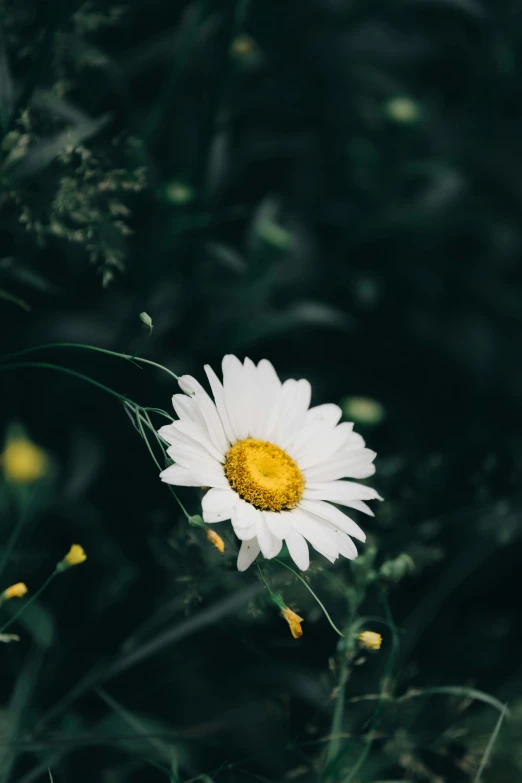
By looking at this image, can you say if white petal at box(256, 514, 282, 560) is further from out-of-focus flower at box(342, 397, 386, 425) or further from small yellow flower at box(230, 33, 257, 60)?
small yellow flower at box(230, 33, 257, 60)

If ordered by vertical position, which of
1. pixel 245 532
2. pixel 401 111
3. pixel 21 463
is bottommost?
pixel 21 463

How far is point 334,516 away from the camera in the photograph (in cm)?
71

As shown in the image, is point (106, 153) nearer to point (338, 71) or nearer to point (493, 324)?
point (338, 71)

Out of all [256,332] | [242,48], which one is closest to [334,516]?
[256,332]

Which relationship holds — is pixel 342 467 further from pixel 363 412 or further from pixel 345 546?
pixel 363 412

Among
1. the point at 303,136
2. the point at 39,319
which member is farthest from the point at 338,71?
the point at 39,319

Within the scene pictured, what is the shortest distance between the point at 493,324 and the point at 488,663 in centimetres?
68

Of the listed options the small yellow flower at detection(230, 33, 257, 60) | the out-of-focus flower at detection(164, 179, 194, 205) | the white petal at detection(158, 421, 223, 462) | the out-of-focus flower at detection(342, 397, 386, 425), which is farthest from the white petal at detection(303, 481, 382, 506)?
the small yellow flower at detection(230, 33, 257, 60)

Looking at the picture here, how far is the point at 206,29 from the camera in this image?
4.06ft

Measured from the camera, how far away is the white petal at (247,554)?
637mm

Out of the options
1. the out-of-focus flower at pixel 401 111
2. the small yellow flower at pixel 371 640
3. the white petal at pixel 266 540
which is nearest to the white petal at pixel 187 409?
the white petal at pixel 266 540

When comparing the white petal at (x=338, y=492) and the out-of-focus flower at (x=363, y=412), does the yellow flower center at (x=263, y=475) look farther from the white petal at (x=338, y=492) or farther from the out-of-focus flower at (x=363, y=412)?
the out-of-focus flower at (x=363, y=412)

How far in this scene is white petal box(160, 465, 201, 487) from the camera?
2.05 feet

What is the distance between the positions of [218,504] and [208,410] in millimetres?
101
